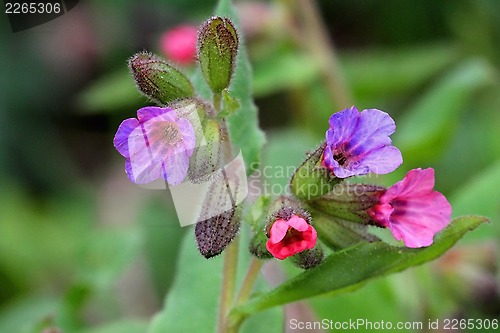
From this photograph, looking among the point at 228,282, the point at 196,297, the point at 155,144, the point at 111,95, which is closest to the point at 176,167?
the point at 155,144

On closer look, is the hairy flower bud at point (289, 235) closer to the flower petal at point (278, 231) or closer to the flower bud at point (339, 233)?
the flower petal at point (278, 231)

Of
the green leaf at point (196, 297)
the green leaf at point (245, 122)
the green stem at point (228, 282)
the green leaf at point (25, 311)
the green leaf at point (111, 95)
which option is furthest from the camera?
the green leaf at point (111, 95)

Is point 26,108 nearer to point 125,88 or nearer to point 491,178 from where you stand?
point 125,88

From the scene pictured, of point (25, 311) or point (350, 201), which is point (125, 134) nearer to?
point (350, 201)

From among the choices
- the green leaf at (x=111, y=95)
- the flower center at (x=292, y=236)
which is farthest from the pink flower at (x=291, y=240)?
the green leaf at (x=111, y=95)

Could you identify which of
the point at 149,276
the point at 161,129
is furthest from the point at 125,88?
the point at 161,129
